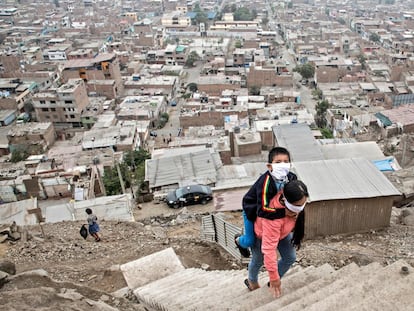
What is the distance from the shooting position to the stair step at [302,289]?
3.42 m

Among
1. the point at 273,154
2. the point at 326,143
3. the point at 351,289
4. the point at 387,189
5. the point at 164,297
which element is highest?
the point at 273,154

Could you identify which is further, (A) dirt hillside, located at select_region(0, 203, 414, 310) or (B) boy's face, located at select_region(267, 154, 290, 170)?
(A) dirt hillside, located at select_region(0, 203, 414, 310)

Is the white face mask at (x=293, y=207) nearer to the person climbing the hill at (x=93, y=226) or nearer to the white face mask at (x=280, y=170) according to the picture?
the white face mask at (x=280, y=170)

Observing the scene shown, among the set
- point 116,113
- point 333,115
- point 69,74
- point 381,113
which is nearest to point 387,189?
point 381,113

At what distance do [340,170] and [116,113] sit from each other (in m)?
23.9

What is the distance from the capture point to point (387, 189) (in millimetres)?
7578


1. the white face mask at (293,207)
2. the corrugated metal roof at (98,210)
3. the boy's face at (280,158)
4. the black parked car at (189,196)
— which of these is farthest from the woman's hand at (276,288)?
the black parked car at (189,196)

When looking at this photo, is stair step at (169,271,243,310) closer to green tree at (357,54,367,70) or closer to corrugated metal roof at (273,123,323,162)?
corrugated metal roof at (273,123,323,162)

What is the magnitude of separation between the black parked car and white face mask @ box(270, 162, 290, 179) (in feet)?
32.7

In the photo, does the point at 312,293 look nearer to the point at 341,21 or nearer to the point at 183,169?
the point at 183,169

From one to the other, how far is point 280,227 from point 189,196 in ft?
32.3

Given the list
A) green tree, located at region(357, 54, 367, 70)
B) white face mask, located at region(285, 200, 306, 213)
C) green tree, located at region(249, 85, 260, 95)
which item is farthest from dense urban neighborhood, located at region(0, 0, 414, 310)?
white face mask, located at region(285, 200, 306, 213)

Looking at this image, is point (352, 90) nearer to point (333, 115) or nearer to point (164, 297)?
point (333, 115)

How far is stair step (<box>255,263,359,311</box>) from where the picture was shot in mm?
3422
